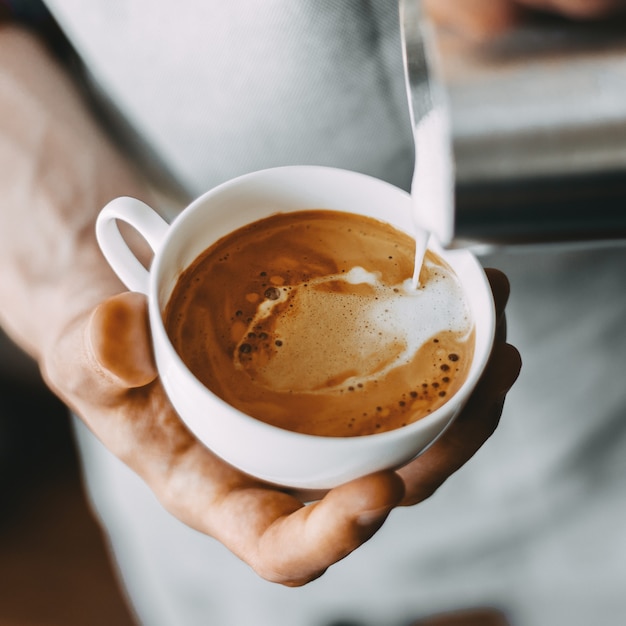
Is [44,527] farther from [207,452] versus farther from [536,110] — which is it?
[536,110]

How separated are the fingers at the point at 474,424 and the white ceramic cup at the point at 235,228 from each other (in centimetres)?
9

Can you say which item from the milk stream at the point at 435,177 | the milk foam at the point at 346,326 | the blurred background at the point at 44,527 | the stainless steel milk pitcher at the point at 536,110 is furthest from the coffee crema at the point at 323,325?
the blurred background at the point at 44,527

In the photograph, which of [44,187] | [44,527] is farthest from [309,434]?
[44,527]

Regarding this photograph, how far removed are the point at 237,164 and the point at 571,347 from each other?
51cm

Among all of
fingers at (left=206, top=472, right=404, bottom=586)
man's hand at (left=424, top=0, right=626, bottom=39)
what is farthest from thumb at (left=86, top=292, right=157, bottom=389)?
man's hand at (left=424, top=0, right=626, bottom=39)

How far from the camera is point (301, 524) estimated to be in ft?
1.86

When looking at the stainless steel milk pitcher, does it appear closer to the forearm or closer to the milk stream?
the milk stream

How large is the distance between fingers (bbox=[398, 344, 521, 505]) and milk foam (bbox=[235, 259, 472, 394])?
0.07 metres

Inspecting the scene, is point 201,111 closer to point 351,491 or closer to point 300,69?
point 300,69

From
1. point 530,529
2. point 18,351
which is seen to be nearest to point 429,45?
point 530,529

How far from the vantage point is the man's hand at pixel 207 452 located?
579 millimetres

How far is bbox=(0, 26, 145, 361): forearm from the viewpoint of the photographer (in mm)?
844

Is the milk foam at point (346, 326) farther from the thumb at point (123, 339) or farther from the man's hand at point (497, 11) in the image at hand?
the man's hand at point (497, 11)

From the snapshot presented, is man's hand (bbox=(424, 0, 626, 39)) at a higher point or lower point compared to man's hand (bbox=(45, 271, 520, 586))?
higher
